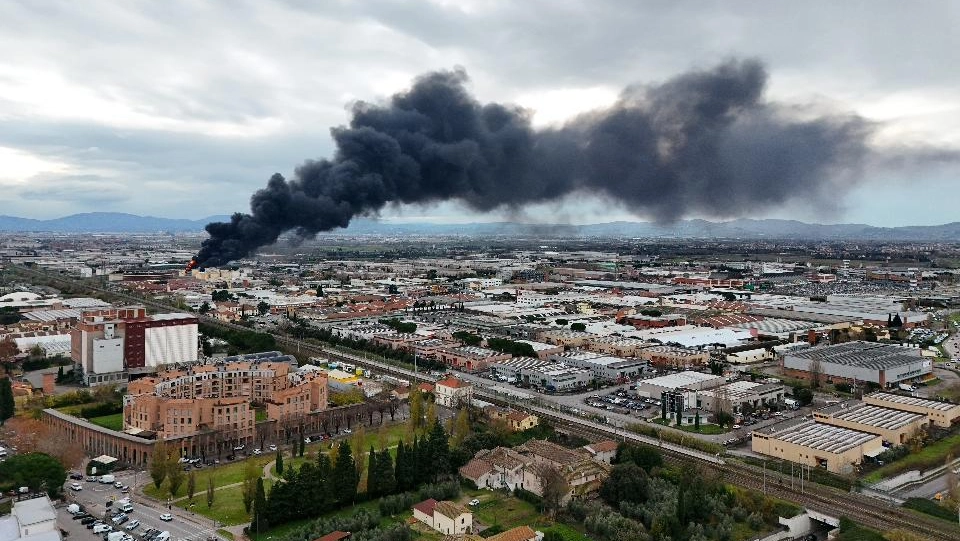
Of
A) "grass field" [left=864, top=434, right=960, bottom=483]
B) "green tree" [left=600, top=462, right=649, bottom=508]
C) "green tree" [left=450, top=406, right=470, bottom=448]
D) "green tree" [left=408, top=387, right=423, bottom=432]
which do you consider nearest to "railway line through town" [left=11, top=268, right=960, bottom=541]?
"grass field" [left=864, top=434, right=960, bottom=483]

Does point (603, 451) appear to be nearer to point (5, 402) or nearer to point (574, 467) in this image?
point (574, 467)

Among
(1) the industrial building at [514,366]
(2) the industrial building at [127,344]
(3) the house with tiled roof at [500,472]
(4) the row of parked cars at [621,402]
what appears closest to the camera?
(3) the house with tiled roof at [500,472]

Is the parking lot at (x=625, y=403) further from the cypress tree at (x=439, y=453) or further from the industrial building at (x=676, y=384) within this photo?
the cypress tree at (x=439, y=453)

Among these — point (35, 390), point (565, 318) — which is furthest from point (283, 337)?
point (565, 318)

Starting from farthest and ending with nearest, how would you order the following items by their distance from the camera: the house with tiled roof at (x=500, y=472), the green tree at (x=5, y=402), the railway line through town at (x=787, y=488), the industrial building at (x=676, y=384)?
the industrial building at (x=676, y=384)
the green tree at (x=5, y=402)
the house with tiled roof at (x=500, y=472)
the railway line through town at (x=787, y=488)

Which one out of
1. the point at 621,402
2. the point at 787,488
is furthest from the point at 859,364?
the point at 787,488

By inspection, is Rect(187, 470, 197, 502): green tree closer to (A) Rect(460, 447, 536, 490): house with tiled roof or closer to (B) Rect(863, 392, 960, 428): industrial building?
(A) Rect(460, 447, 536, 490): house with tiled roof

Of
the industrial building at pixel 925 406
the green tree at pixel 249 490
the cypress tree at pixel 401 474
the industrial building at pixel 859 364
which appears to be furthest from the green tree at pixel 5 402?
→ the industrial building at pixel 859 364

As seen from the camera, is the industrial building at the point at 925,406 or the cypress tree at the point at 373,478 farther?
the industrial building at the point at 925,406
